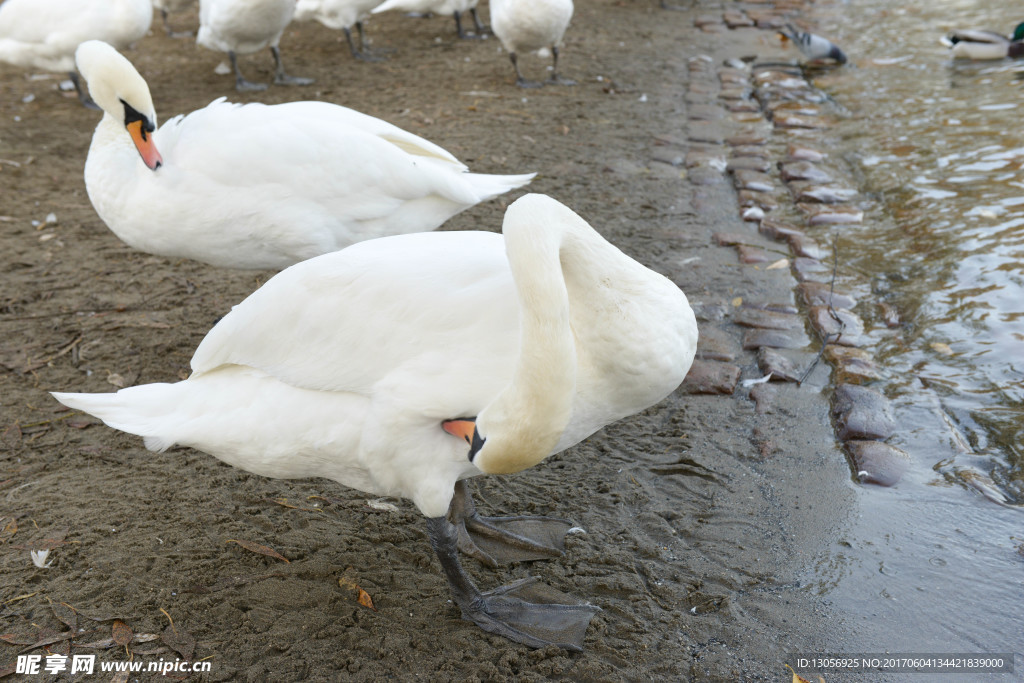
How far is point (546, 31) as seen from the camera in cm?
787

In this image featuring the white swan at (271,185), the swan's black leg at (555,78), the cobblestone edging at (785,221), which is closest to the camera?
the cobblestone edging at (785,221)

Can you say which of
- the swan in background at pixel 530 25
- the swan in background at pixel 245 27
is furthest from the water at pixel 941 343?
the swan in background at pixel 245 27

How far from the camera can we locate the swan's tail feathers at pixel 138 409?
104 inches

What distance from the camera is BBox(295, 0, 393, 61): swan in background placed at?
9.04 meters

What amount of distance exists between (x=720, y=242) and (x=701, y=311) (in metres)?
0.91

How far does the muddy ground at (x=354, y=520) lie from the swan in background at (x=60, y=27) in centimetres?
319

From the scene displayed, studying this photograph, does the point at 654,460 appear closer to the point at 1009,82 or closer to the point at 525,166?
the point at 525,166

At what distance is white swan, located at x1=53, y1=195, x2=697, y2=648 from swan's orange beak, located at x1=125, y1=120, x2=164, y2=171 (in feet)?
4.93

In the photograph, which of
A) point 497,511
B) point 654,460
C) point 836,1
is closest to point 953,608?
point 654,460

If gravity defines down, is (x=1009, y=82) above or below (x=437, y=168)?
below

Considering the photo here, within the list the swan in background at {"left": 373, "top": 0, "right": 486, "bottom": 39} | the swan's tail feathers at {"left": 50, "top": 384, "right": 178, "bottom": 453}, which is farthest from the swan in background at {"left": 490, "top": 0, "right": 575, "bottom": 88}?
the swan's tail feathers at {"left": 50, "top": 384, "right": 178, "bottom": 453}

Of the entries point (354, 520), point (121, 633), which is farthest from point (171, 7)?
point (121, 633)

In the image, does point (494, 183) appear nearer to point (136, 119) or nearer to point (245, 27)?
point (136, 119)

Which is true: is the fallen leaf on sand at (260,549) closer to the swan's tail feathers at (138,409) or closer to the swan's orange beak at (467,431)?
the swan's tail feathers at (138,409)
